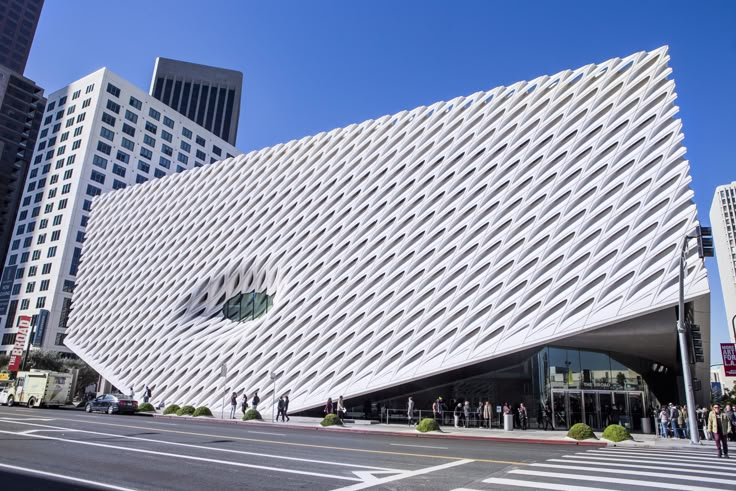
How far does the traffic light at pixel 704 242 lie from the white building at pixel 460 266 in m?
4.32

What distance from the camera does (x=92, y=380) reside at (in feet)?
184

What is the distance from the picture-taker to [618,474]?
32.0 feet

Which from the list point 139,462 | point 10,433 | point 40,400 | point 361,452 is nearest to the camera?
point 139,462

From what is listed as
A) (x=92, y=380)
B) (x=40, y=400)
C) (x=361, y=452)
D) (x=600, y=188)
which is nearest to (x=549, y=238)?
(x=600, y=188)

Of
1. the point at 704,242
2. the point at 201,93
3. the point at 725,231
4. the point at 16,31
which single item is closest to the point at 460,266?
the point at 704,242

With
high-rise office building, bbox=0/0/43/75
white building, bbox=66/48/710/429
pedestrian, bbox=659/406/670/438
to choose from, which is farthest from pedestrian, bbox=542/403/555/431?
high-rise office building, bbox=0/0/43/75

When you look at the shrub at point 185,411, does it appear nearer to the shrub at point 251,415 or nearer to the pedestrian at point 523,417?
the shrub at point 251,415

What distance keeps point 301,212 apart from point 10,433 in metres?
25.8

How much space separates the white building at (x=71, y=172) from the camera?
2665 inches

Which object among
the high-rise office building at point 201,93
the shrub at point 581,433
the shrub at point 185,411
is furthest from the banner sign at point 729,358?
the high-rise office building at point 201,93

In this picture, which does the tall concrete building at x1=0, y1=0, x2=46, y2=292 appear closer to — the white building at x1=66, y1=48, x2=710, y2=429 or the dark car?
the white building at x1=66, y1=48, x2=710, y2=429

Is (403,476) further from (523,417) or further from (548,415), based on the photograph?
(548,415)

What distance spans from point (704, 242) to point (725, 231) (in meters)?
144

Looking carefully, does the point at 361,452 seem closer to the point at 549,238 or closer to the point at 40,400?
the point at 549,238
